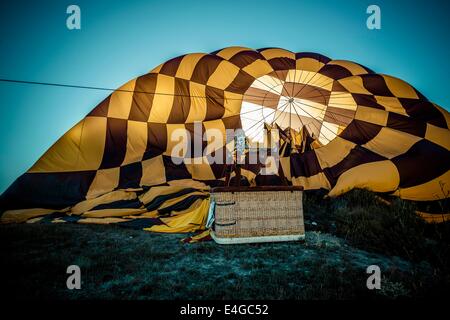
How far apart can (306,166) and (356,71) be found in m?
2.68

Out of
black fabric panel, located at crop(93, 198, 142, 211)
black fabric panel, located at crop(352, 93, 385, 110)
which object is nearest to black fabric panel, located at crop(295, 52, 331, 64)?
black fabric panel, located at crop(352, 93, 385, 110)

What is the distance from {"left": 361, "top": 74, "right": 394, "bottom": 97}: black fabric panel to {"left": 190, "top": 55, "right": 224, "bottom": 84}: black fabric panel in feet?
10.7

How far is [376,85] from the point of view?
5.28 m

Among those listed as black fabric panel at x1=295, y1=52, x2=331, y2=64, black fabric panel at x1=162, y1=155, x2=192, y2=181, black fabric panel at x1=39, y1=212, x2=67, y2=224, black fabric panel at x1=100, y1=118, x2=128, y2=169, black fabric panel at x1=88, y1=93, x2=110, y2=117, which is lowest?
→ black fabric panel at x1=39, y1=212, x2=67, y2=224

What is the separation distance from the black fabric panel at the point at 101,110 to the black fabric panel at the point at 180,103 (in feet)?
4.21

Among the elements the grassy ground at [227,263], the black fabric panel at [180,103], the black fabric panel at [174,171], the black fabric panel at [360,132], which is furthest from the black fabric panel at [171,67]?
the black fabric panel at [360,132]

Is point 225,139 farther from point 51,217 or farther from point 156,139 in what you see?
point 51,217

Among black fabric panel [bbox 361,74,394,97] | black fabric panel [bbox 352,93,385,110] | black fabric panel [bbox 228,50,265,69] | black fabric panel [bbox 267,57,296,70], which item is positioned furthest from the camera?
black fabric panel [bbox 228,50,265,69]

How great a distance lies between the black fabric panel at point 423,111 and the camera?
15.6 ft

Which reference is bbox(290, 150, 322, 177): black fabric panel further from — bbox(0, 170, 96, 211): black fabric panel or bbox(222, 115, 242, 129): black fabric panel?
bbox(0, 170, 96, 211): black fabric panel

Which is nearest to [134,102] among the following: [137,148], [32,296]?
[137,148]

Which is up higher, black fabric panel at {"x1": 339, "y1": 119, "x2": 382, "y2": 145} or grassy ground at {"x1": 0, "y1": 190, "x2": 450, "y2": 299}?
black fabric panel at {"x1": 339, "y1": 119, "x2": 382, "y2": 145}

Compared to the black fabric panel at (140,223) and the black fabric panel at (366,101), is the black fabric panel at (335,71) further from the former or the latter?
the black fabric panel at (140,223)

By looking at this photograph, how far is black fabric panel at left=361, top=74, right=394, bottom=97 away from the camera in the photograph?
5.23 metres
